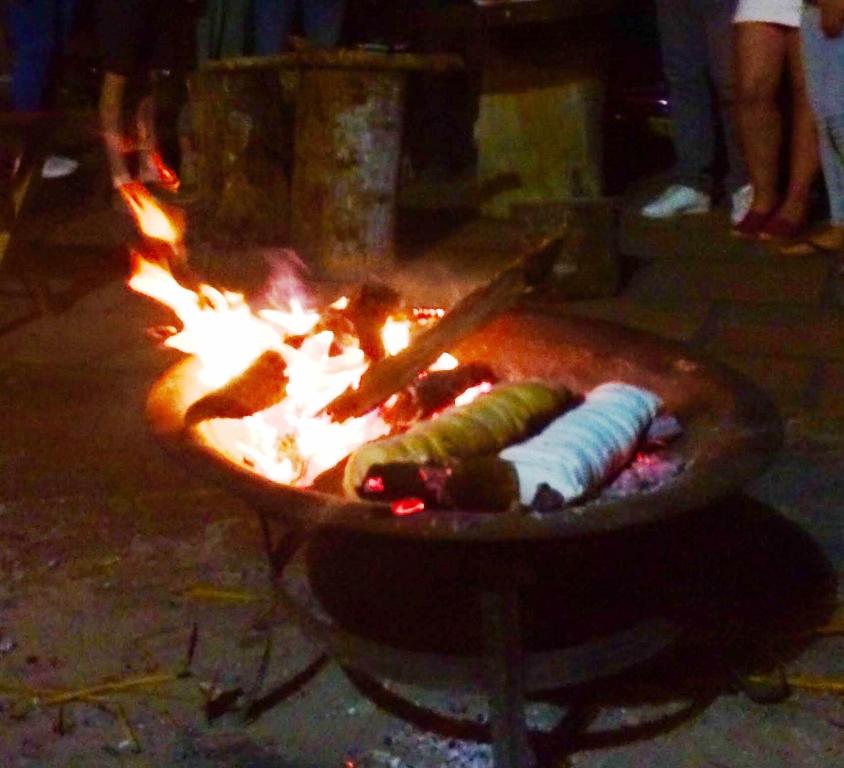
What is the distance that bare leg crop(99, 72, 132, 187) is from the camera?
6848 mm

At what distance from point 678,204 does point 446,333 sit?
412 cm

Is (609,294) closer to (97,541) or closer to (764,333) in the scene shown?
(764,333)

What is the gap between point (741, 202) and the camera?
6277 millimetres

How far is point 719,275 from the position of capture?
18.5 feet

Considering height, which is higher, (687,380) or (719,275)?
(687,380)

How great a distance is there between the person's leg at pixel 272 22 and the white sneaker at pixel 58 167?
1.60 m

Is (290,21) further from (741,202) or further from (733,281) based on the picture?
(733,281)

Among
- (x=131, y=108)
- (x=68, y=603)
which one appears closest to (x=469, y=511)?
(x=68, y=603)

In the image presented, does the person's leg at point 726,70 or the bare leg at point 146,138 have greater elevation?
the person's leg at point 726,70

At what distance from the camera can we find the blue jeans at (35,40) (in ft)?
23.4

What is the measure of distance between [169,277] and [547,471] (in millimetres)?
1163

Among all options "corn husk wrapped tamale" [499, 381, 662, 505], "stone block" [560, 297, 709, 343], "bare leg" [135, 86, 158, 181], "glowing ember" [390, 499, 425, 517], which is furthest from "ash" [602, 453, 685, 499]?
"bare leg" [135, 86, 158, 181]

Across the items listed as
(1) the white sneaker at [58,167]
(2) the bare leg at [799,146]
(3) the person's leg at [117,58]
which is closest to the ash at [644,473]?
(2) the bare leg at [799,146]

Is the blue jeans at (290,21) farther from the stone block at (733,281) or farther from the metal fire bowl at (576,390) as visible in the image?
the metal fire bowl at (576,390)
